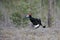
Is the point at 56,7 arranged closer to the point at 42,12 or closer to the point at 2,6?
the point at 42,12

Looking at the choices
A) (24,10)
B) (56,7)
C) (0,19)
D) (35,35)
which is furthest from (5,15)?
(35,35)

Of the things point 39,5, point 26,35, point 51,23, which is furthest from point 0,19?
point 26,35

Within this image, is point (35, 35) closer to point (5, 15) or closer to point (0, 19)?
point (0, 19)

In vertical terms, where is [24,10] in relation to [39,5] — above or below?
above

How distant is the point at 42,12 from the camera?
13922 mm

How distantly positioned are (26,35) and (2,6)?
7.61m

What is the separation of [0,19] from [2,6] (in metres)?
2.84

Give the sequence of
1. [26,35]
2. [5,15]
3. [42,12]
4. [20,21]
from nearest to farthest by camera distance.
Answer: [26,35] < [20,21] < [5,15] < [42,12]

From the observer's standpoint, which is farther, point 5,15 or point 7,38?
point 5,15

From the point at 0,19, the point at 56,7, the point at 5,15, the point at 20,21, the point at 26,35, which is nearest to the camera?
the point at 26,35

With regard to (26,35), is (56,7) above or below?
below

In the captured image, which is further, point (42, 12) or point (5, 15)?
point (42, 12)

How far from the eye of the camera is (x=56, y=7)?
15711mm

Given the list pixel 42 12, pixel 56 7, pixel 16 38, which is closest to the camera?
pixel 16 38
